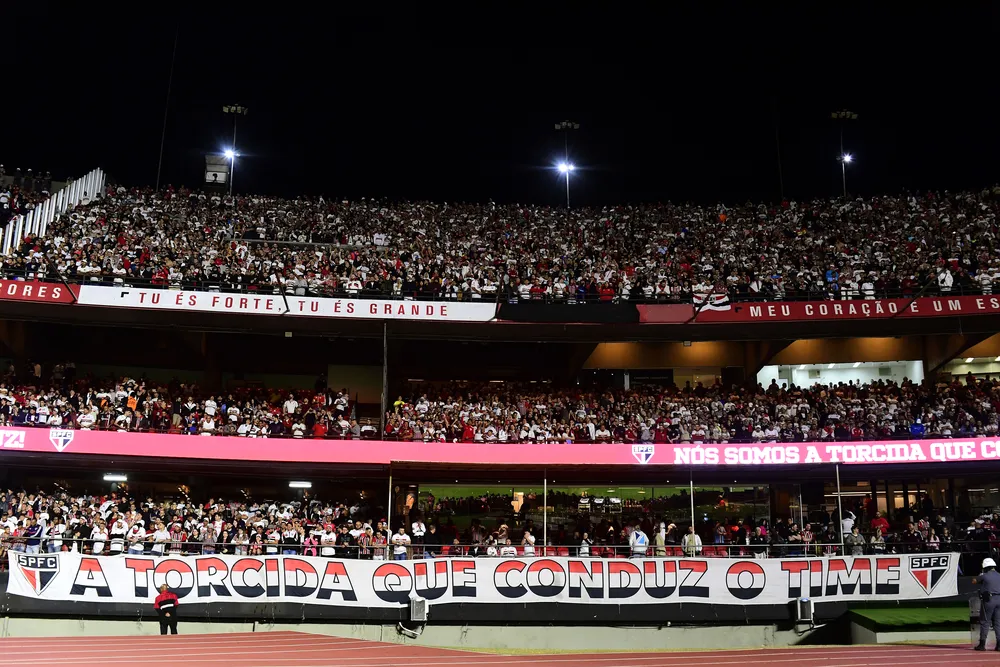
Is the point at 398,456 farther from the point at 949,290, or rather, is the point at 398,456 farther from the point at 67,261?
the point at 949,290

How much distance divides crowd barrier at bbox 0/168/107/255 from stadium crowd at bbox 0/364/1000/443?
449 cm

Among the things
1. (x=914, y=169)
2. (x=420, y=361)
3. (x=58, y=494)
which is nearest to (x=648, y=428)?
(x=420, y=361)

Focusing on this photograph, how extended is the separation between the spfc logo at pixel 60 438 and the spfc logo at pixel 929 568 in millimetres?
20030

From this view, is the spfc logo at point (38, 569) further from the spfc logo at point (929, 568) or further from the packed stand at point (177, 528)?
the spfc logo at point (929, 568)

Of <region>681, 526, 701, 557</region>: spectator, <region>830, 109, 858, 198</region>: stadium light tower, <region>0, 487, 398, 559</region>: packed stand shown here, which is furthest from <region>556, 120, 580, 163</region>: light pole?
<region>681, 526, 701, 557</region>: spectator

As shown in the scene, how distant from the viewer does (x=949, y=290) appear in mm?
26297

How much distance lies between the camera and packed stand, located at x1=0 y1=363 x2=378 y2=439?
23.0 metres

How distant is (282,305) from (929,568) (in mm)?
17490

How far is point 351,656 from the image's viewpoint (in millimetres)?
13445

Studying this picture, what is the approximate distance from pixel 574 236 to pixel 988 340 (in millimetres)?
→ 14610

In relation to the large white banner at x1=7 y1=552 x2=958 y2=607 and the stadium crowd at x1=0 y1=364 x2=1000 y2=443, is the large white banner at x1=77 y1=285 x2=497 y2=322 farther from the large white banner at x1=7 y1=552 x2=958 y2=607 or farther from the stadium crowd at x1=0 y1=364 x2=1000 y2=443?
the large white banner at x1=7 y1=552 x2=958 y2=607

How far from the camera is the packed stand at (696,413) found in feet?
79.4

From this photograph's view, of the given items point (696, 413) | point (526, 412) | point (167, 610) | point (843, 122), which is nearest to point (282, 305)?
point (526, 412)

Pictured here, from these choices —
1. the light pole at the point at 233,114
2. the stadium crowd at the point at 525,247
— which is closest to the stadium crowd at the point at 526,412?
the stadium crowd at the point at 525,247
